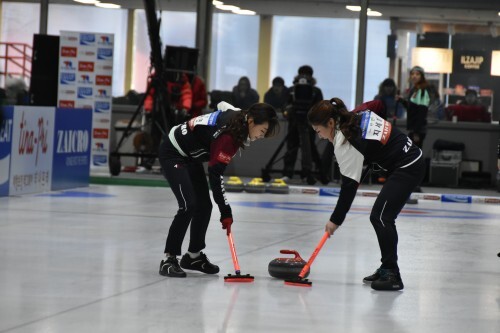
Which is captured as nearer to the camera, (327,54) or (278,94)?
(278,94)

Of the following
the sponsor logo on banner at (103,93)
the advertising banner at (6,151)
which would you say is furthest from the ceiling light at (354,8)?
the advertising banner at (6,151)

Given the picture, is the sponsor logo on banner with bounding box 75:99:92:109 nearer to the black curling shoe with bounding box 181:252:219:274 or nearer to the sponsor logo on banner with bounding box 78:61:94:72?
the sponsor logo on banner with bounding box 78:61:94:72

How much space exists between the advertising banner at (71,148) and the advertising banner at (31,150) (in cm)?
23

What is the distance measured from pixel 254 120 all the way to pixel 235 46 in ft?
45.6

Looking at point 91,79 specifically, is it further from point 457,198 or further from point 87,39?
point 457,198

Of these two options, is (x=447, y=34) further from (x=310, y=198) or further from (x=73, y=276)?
(x=73, y=276)

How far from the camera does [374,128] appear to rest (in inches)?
298

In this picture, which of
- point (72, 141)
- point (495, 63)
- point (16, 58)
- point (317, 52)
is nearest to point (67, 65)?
point (16, 58)

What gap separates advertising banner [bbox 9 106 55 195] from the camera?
14.1 meters

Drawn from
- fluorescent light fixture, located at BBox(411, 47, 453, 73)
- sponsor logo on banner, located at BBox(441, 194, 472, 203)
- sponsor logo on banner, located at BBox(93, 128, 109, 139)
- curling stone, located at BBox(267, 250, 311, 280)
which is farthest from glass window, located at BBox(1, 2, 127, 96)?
curling stone, located at BBox(267, 250, 311, 280)

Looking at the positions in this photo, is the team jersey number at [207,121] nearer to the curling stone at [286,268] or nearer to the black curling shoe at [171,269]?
the black curling shoe at [171,269]

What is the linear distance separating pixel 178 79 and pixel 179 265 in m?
10.8

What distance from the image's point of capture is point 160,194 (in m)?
16.1

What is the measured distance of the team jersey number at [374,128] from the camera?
752cm
